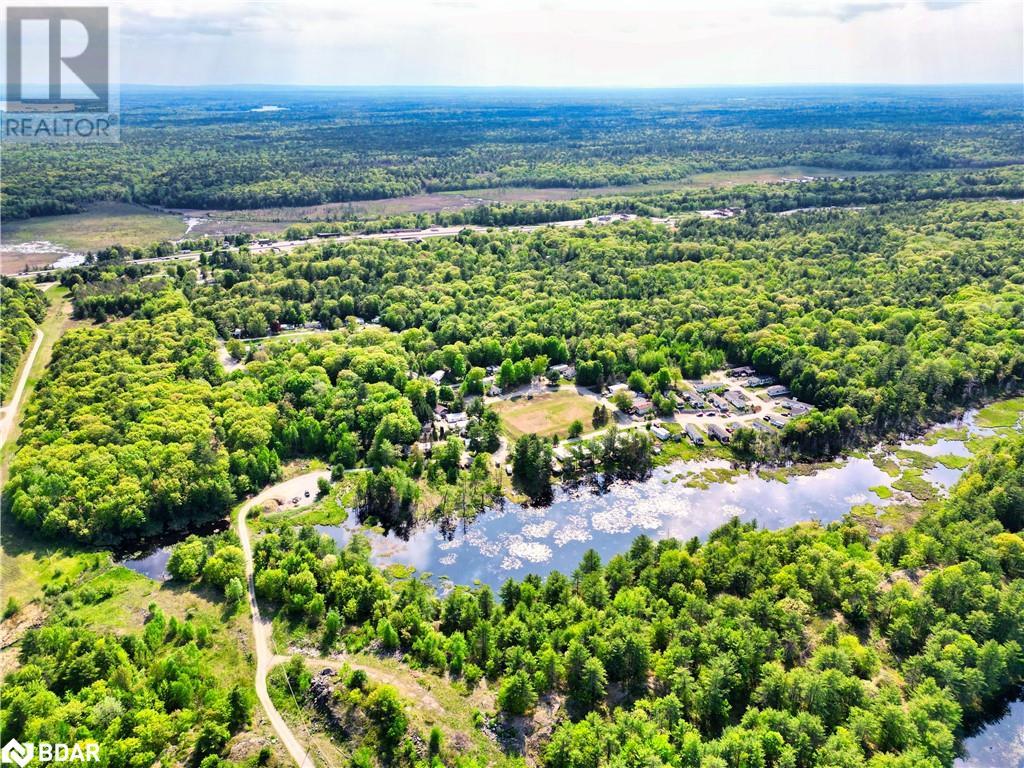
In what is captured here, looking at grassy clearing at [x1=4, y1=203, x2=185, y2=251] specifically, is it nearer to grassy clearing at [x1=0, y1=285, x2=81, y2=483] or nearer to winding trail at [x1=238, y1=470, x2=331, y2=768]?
grassy clearing at [x1=0, y1=285, x2=81, y2=483]

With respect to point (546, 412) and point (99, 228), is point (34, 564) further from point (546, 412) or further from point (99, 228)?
point (99, 228)

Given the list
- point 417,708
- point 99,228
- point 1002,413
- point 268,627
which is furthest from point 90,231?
point 1002,413

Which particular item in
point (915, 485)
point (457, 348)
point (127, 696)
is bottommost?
point (127, 696)

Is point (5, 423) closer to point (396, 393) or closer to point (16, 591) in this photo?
point (16, 591)

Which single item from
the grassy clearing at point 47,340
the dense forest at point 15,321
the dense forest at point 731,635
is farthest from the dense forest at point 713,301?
the dense forest at point 731,635

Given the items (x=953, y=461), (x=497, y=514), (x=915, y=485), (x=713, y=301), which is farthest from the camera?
(x=713, y=301)

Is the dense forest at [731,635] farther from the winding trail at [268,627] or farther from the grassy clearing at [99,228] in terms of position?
the grassy clearing at [99,228]

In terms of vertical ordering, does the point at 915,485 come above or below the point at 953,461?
below

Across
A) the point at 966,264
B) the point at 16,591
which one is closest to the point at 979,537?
the point at 16,591
